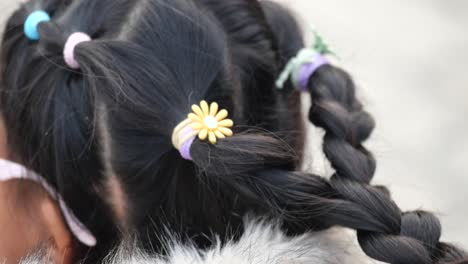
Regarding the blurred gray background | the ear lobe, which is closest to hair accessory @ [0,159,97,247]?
the ear lobe

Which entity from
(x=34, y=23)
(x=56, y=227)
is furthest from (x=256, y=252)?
(x=34, y=23)

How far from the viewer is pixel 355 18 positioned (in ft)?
7.20

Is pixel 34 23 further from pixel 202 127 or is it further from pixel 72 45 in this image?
pixel 202 127

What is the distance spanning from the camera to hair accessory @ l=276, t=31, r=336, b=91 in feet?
2.72

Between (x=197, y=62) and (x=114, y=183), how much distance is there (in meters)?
0.17

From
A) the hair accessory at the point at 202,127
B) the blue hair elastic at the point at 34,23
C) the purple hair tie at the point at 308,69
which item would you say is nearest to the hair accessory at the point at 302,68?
the purple hair tie at the point at 308,69

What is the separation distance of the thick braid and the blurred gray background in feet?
2.53

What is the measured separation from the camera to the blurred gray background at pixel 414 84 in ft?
5.82

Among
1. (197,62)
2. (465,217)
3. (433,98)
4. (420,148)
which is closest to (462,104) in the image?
(433,98)

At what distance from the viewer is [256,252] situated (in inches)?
26.6

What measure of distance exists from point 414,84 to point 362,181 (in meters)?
1.40

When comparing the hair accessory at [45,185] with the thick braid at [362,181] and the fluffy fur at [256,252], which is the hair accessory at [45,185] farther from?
the thick braid at [362,181]

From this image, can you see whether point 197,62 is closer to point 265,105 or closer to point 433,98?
point 265,105

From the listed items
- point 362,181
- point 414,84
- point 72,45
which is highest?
point 72,45
